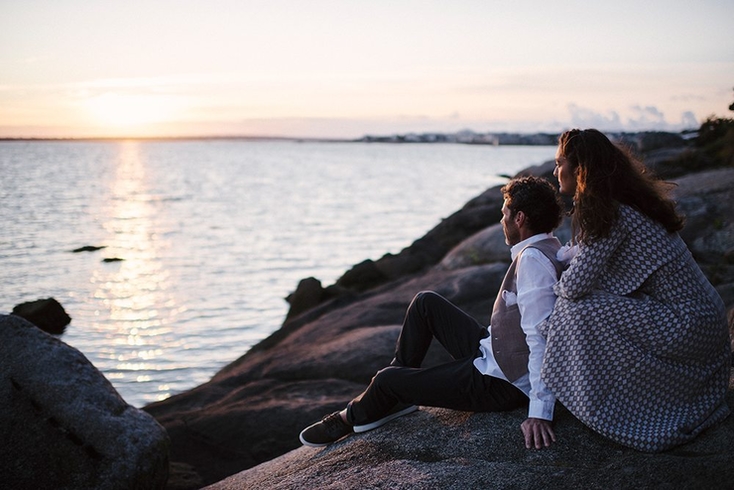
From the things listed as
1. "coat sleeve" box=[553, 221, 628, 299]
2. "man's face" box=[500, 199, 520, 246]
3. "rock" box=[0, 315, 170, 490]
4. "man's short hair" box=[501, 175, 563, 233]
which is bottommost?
"rock" box=[0, 315, 170, 490]

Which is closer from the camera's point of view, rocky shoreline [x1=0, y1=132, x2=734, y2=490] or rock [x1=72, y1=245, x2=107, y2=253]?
rocky shoreline [x1=0, y1=132, x2=734, y2=490]

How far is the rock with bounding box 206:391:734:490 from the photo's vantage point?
4.12 meters

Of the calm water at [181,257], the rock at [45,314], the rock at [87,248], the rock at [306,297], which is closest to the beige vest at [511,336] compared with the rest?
the calm water at [181,257]

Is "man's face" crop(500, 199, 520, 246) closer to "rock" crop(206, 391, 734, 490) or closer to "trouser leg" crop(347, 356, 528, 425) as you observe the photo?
"trouser leg" crop(347, 356, 528, 425)

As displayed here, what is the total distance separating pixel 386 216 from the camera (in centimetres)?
3856

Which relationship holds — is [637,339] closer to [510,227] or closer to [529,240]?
[529,240]

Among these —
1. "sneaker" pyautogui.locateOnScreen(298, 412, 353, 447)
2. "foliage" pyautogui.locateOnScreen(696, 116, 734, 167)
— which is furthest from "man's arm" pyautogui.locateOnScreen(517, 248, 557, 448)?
"foliage" pyautogui.locateOnScreen(696, 116, 734, 167)

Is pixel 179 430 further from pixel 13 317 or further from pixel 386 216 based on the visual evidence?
pixel 386 216

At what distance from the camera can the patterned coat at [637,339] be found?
4383 millimetres

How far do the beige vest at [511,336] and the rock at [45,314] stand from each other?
1251cm

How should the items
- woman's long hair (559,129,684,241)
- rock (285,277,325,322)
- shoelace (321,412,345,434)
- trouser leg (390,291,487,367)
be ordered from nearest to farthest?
woman's long hair (559,129,684,241)
trouser leg (390,291,487,367)
shoelace (321,412,345,434)
rock (285,277,325,322)

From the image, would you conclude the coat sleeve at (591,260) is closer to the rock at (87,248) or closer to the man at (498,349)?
the man at (498,349)

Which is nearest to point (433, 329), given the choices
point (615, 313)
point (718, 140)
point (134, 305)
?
point (615, 313)

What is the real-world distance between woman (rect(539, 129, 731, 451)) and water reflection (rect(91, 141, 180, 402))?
27.9ft
